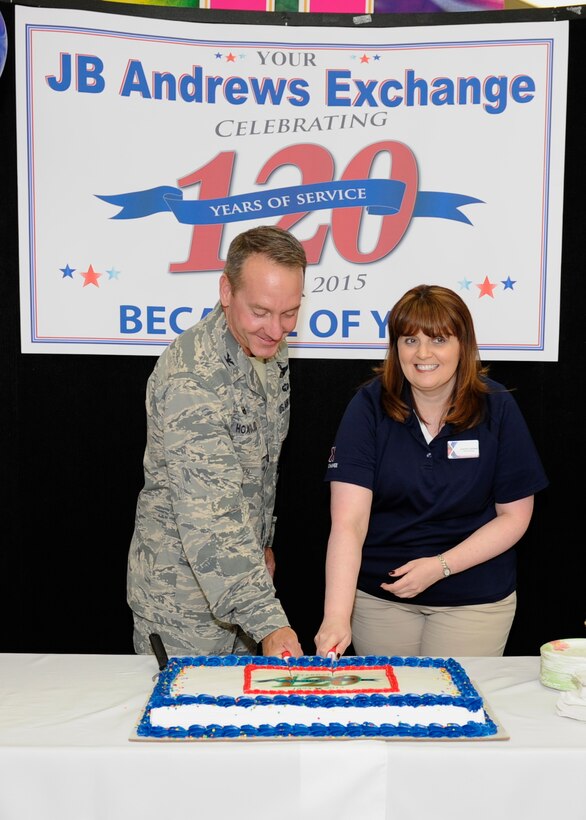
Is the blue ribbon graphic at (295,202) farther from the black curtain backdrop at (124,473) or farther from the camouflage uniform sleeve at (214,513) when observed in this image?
the camouflage uniform sleeve at (214,513)

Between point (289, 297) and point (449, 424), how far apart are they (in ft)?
1.67

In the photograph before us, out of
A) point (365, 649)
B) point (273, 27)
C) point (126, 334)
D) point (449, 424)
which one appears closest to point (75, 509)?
point (126, 334)

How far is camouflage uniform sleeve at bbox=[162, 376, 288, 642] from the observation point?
1.66 metres

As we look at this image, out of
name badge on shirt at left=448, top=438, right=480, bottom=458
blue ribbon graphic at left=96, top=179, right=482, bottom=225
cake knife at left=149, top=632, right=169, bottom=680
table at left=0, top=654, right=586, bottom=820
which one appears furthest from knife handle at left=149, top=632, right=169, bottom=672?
blue ribbon graphic at left=96, top=179, right=482, bottom=225

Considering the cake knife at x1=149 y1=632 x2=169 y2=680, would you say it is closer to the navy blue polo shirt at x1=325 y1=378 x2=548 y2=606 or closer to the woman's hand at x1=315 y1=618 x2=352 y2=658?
the woman's hand at x1=315 y1=618 x2=352 y2=658

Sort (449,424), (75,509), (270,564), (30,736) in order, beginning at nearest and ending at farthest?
(30,736) < (449,424) < (270,564) < (75,509)

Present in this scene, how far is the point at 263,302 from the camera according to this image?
1.73 meters

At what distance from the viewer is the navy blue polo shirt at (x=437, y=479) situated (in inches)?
77.2

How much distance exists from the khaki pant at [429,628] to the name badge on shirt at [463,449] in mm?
355

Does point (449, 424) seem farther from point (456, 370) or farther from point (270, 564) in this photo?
point (270, 564)

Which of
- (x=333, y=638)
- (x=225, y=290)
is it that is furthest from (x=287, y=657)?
(x=225, y=290)

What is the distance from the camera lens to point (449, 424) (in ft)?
6.47

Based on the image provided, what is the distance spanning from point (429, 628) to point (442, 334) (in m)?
0.69

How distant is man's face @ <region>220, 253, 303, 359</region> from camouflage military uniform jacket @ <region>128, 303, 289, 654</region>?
0.07m
